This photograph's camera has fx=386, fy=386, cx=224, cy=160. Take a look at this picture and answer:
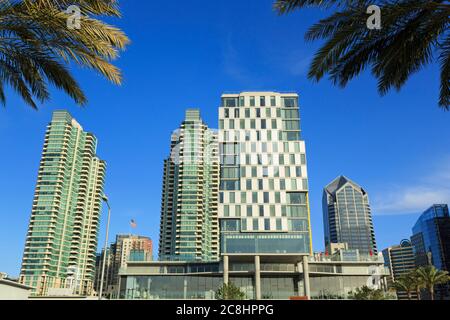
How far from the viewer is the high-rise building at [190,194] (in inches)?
5630

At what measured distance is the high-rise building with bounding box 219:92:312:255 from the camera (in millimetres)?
67000

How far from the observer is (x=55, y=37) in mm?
9195

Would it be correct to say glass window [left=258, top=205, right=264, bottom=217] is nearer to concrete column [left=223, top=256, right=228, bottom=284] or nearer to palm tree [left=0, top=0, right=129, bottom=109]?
concrete column [left=223, top=256, right=228, bottom=284]

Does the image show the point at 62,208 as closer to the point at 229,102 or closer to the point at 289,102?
the point at 229,102

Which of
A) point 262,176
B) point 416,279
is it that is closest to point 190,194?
point 262,176

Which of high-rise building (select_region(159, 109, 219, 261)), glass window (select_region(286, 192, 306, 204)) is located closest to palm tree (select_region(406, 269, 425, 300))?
glass window (select_region(286, 192, 306, 204))

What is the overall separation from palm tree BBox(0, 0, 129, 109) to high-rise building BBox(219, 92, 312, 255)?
59446mm

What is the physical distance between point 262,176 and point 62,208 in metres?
102

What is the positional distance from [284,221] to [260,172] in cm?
972
